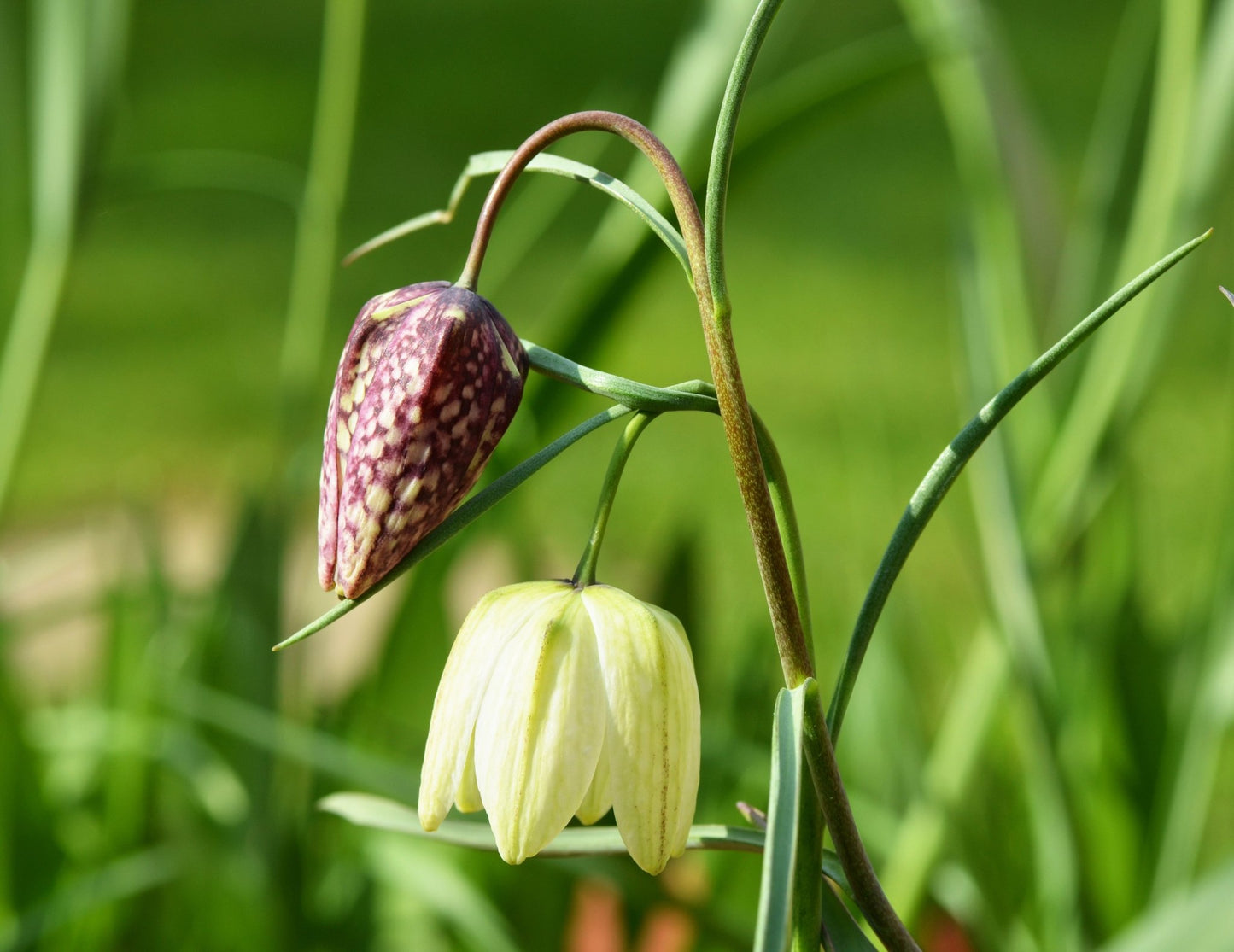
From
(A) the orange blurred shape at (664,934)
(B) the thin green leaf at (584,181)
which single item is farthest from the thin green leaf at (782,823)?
(A) the orange blurred shape at (664,934)

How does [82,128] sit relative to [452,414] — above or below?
above

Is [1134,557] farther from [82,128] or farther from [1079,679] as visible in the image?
[82,128]

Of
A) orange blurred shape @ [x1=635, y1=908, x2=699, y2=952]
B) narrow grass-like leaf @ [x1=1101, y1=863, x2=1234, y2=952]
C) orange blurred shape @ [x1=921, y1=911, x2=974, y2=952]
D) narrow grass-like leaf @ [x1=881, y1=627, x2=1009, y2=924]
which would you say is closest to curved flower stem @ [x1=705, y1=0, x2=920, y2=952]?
narrow grass-like leaf @ [x1=1101, y1=863, x2=1234, y2=952]

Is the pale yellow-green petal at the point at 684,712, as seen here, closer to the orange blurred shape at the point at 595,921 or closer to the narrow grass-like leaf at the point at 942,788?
the narrow grass-like leaf at the point at 942,788

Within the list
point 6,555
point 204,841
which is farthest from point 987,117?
point 6,555

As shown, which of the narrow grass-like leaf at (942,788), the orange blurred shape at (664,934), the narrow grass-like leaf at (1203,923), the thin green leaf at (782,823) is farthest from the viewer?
the orange blurred shape at (664,934)

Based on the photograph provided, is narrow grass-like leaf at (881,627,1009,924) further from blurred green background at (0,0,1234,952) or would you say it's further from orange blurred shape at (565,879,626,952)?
orange blurred shape at (565,879,626,952)
